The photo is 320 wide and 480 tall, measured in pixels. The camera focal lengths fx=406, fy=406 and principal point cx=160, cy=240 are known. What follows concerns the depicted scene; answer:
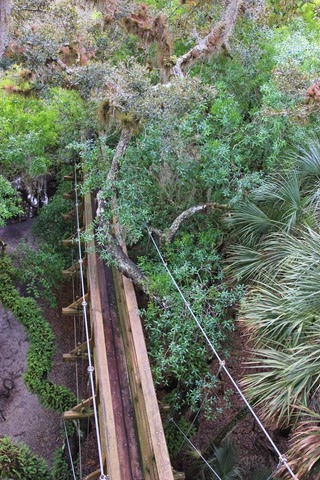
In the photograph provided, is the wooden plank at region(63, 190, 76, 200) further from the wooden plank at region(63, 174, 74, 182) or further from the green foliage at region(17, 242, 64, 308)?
the green foliage at region(17, 242, 64, 308)

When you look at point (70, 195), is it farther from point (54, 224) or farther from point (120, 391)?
point (120, 391)

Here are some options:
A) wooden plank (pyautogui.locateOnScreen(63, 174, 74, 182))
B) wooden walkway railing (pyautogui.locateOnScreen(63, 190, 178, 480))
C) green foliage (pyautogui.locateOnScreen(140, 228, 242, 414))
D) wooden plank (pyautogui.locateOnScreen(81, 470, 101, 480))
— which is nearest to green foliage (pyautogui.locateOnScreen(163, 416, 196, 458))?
green foliage (pyautogui.locateOnScreen(140, 228, 242, 414))

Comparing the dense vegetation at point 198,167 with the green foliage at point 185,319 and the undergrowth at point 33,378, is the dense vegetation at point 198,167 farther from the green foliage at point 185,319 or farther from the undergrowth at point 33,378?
the undergrowth at point 33,378

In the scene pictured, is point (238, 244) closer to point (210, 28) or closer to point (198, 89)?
point (198, 89)

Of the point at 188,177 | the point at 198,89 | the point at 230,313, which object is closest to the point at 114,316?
the point at 230,313

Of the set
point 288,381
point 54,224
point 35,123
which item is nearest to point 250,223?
point 288,381

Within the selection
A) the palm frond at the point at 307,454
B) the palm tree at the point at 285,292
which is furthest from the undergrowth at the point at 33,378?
→ the palm frond at the point at 307,454
